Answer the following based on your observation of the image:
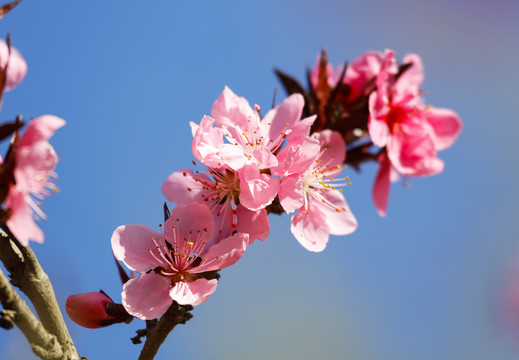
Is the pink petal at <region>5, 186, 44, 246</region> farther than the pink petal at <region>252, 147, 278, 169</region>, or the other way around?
the pink petal at <region>252, 147, 278, 169</region>

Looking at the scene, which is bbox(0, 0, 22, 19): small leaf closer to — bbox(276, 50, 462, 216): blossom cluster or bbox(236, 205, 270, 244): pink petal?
bbox(236, 205, 270, 244): pink petal

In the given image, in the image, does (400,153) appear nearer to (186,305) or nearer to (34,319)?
(186,305)

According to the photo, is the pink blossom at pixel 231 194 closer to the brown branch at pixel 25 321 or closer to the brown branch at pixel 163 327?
the brown branch at pixel 163 327

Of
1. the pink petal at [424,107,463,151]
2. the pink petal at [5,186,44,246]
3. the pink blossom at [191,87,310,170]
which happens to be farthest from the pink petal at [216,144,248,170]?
the pink petal at [424,107,463,151]

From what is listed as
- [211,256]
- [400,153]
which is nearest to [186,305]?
[211,256]

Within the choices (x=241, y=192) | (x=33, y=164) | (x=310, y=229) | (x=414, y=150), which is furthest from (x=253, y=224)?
(x=414, y=150)
